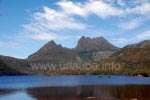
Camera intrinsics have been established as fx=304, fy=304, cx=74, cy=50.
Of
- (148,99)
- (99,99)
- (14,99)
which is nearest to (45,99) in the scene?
(14,99)

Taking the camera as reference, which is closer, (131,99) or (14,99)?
(131,99)

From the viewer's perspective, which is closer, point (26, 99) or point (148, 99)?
point (148, 99)

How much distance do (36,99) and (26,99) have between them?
3.92m

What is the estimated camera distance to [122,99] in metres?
92.9

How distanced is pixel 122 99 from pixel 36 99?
1062 inches

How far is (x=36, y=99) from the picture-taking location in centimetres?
9644

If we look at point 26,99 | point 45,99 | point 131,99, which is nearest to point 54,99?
point 45,99

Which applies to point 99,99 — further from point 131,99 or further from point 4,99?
point 4,99

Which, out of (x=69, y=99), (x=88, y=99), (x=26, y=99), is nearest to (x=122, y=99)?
(x=88, y=99)

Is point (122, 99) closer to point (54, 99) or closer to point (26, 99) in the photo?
point (54, 99)

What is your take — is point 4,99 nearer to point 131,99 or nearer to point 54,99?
point 54,99

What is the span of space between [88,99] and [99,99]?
3493 mm

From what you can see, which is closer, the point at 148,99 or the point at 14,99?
the point at 148,99

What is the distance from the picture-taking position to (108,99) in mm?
93875
